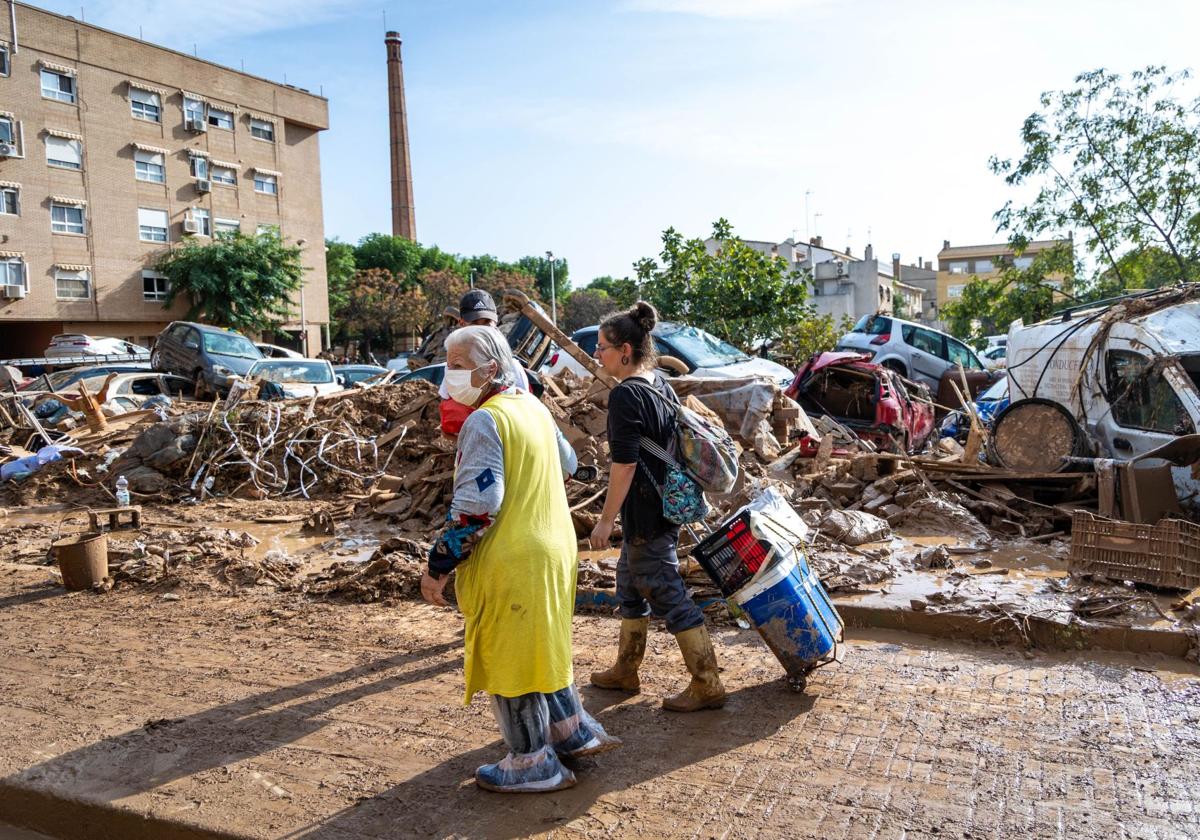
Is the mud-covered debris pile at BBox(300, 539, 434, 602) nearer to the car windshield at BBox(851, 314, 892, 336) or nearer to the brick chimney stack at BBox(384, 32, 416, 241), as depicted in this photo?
the car windshield at BBox(851, 314, 892, 336)

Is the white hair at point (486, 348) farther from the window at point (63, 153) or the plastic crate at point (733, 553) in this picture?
the window at point (63, 153)

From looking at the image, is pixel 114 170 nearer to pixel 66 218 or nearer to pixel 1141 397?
pixel 66 218

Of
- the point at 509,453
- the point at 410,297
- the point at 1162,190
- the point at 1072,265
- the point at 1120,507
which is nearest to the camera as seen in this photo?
the point at 509,453

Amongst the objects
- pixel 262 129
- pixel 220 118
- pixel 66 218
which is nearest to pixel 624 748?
pixel 66 218

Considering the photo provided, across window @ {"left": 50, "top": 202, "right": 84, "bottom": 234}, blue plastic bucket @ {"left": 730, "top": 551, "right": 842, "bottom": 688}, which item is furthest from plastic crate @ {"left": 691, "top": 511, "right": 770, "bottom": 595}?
window @ {"left": 50, "top": 202, "right": 84, "bottom": 234}

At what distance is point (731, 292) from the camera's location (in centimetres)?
1853

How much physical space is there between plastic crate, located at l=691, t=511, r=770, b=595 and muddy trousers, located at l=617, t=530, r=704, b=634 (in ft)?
0.46

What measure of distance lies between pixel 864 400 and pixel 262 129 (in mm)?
37802

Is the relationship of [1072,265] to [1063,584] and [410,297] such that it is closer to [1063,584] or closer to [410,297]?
[1063,584]

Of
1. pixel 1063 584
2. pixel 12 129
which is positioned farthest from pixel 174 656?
pixel 12 129

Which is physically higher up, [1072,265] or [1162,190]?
[1162,190]

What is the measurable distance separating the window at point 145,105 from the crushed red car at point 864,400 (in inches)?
1376

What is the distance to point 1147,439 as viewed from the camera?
800cm

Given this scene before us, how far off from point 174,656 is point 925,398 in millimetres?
11470
